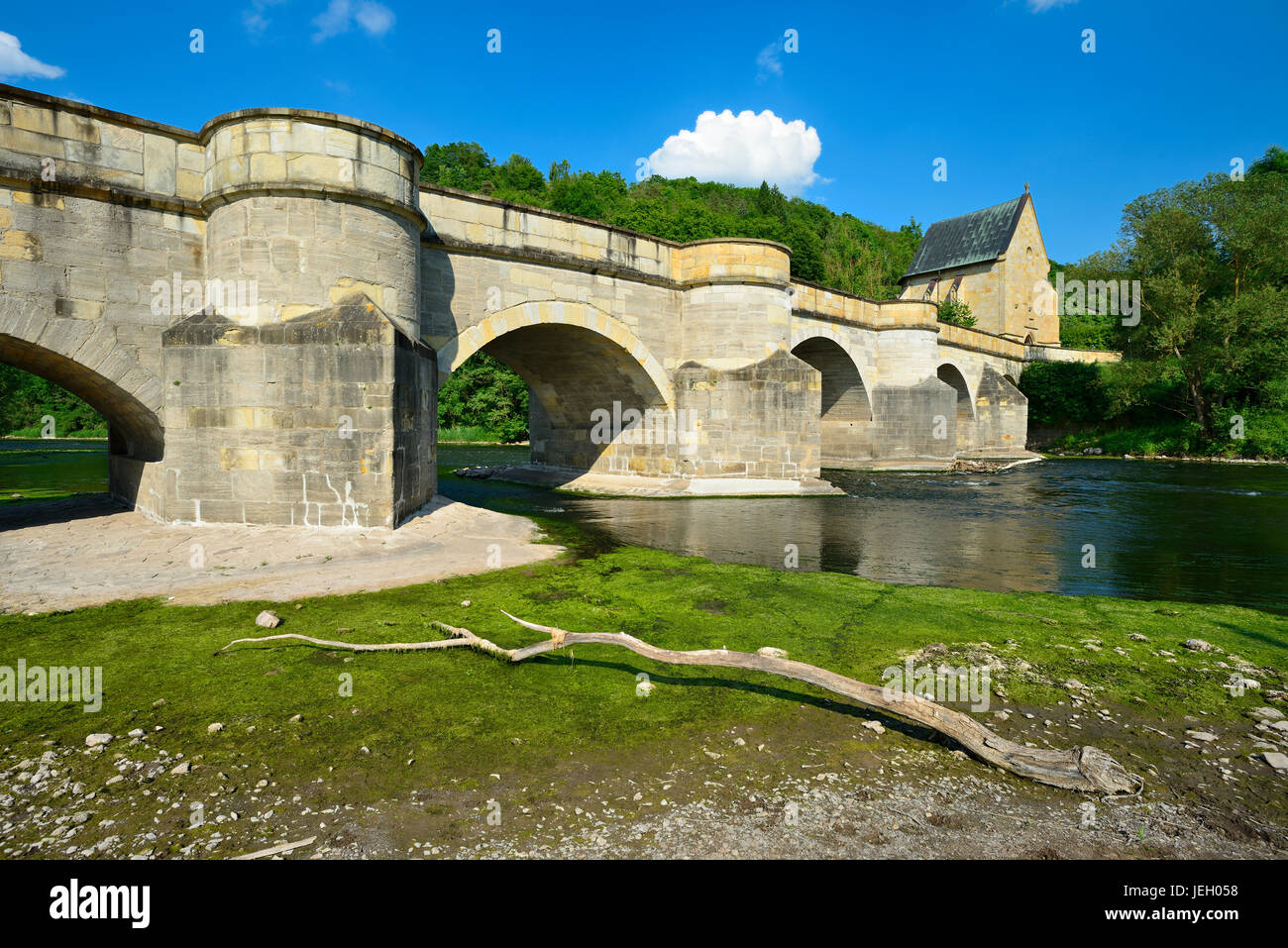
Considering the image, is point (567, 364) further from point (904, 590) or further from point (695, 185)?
point (695, 185)

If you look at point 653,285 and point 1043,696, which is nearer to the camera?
point 1043,696

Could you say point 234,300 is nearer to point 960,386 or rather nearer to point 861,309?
point 861,309

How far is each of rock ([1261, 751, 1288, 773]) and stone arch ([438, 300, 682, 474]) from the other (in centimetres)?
1207

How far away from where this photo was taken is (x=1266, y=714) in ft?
12.1

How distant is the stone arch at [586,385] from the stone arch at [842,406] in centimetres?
933

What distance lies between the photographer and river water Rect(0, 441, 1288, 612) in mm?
7777

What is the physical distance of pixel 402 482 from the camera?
8.88 m

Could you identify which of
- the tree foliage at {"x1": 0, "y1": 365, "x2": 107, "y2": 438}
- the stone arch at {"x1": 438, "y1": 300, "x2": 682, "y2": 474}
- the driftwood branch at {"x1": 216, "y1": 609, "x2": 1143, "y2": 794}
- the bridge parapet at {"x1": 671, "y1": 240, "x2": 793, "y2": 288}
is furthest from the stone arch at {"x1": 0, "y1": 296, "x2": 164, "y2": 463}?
the tree foliage at {"x1": 0, "y1": 365, "x2": 107, "y2": 438}

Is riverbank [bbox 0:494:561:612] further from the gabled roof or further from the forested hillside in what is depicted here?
the gabled roof

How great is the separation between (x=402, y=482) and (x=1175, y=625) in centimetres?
841

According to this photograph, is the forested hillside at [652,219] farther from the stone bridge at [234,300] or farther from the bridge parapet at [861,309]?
the stone bridge at [234,300]

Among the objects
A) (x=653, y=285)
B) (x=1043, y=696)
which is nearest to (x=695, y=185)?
(x=653, y=285)

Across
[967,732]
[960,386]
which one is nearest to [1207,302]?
[960,386]
